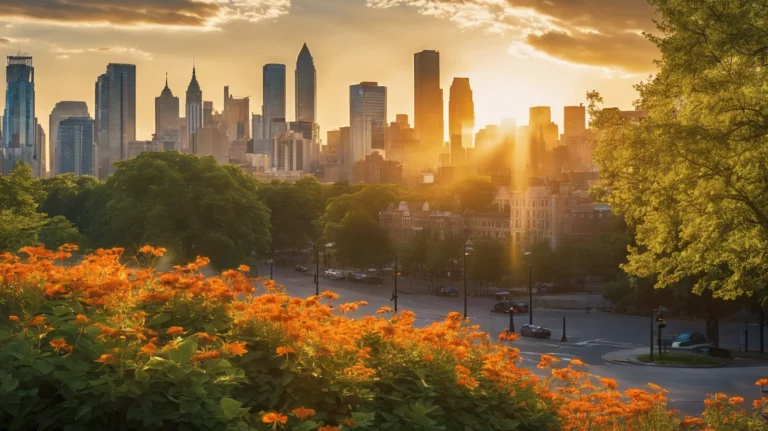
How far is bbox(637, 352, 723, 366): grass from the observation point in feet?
163

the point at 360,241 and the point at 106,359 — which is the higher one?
the point at 106,359

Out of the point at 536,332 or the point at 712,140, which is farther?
the point at 536,332

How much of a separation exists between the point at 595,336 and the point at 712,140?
149 feet

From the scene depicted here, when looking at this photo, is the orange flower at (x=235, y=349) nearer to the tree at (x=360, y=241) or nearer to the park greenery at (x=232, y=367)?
the park greenery at (x=232, y=367)

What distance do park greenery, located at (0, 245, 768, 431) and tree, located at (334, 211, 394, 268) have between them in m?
105

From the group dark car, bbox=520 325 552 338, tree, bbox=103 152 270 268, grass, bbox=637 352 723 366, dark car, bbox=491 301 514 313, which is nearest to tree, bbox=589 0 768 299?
grass, bbox=637 352 723 366

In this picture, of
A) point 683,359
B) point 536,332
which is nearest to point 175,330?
point 683,359

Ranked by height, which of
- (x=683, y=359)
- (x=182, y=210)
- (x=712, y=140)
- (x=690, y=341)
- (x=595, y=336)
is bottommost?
(x=595, y=336)

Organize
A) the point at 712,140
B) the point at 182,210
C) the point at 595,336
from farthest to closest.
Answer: the point at 595,336
the point at 182,210
the point at 712,140

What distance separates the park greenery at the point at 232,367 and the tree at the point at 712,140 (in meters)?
10.6

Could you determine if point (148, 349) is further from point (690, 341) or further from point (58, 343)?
point (690, 341)

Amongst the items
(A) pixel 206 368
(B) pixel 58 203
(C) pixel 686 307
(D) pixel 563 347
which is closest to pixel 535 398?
(A) pixel 206 368

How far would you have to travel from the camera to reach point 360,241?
4643 inches

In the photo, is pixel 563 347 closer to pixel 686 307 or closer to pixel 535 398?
pixel 686 307
